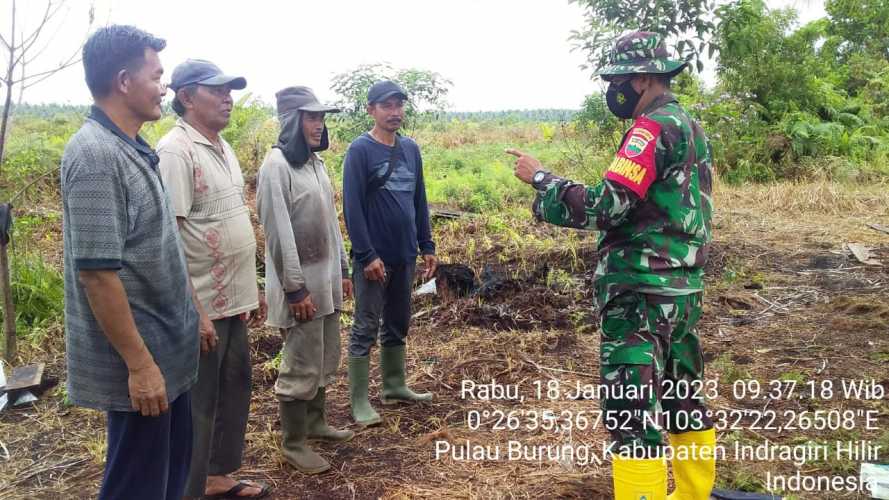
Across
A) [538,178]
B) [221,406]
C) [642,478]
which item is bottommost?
[642,478]

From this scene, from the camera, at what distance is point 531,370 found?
4664mm

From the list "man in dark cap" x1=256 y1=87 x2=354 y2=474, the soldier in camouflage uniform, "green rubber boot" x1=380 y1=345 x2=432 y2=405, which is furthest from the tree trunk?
the soldier in camouflage uniform

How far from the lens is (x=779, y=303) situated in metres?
5.83

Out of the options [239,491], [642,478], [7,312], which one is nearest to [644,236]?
[642,478]

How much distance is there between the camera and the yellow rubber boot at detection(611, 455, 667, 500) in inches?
101

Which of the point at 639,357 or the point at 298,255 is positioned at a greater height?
the point at 298,255

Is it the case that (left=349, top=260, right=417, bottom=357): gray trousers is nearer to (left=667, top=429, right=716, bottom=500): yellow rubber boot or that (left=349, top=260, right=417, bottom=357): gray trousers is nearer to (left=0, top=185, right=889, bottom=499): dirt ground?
(left=0, top=185, right=889, bottom=499): dirt ground

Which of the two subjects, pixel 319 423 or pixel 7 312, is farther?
pixel 7 312

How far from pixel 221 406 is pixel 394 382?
140cm

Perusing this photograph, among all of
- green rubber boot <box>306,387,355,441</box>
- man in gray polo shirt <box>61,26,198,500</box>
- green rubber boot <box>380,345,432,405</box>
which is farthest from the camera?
green rubber boot <box>380,345,432,405</box>

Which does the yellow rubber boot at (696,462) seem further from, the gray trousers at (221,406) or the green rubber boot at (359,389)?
the gray trousers at (221,406)

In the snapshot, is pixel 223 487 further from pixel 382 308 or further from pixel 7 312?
pixel 7 312

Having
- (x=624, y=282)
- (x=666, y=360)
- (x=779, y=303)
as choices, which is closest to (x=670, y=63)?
(x=624, y=282)

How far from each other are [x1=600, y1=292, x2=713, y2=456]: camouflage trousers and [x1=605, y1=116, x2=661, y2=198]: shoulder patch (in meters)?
0.43
